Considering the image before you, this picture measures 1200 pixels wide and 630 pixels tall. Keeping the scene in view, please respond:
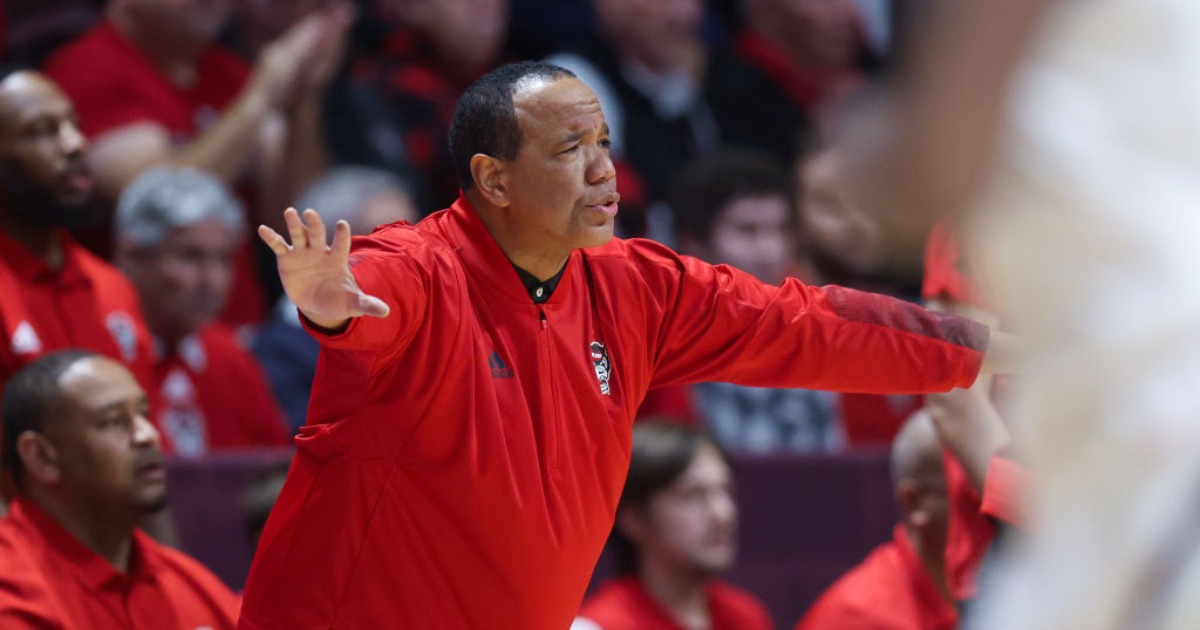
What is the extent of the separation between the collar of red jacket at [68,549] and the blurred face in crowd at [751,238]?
2.87 meters

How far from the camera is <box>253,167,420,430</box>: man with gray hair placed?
5.89 m

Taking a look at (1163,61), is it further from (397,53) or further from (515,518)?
(397,53)

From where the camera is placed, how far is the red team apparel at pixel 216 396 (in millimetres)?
5766

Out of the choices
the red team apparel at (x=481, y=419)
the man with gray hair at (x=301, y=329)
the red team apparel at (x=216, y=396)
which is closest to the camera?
the red team apparel at (x=481, y=419)

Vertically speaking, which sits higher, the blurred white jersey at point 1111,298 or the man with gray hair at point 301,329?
the blurred white jersey at point 1111,298

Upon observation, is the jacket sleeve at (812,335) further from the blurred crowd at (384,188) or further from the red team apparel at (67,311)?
the red team apparel at (67,311)

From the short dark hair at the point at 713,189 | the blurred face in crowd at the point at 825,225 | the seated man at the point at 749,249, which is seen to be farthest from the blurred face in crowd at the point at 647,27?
the blurred face in crowd at the point at 825,225

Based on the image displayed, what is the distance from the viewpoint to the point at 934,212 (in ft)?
2.94

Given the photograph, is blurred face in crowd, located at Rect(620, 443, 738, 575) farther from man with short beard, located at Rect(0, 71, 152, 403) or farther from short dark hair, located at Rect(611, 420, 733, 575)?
man with short beard, located at Rect(0, 71, 152, 403)

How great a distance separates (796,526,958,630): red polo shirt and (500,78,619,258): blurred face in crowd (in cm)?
202

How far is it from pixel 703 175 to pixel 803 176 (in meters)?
0.41

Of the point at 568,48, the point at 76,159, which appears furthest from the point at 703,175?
the point at 76,159

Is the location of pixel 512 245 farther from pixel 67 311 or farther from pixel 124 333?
pixel 124 333

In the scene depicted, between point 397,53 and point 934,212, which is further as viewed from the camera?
point 397,53
